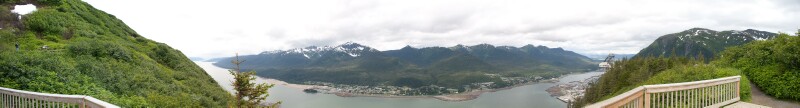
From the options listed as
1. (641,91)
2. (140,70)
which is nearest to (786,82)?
(641,91)

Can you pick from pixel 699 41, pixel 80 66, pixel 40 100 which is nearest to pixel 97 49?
pixel 80 66

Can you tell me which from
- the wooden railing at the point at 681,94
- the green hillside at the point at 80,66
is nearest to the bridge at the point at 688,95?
the wooden railing at the point at 681,94

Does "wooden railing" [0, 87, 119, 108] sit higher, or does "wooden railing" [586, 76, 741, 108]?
"wooden railing" [586, 76, 741, 108]

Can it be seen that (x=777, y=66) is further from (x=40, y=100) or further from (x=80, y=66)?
(x=80, y=66)

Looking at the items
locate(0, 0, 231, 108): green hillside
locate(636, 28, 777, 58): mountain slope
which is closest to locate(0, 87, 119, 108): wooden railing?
locate(0, 0, 231, 108): green hillside

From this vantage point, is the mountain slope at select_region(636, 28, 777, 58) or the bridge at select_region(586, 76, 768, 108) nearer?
the bridge at select_region(586, 76, 768, 108)

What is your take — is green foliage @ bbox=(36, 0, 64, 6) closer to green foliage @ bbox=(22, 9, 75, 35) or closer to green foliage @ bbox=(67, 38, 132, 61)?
green foliage @ bbox=(22, 9, 75, 35)
